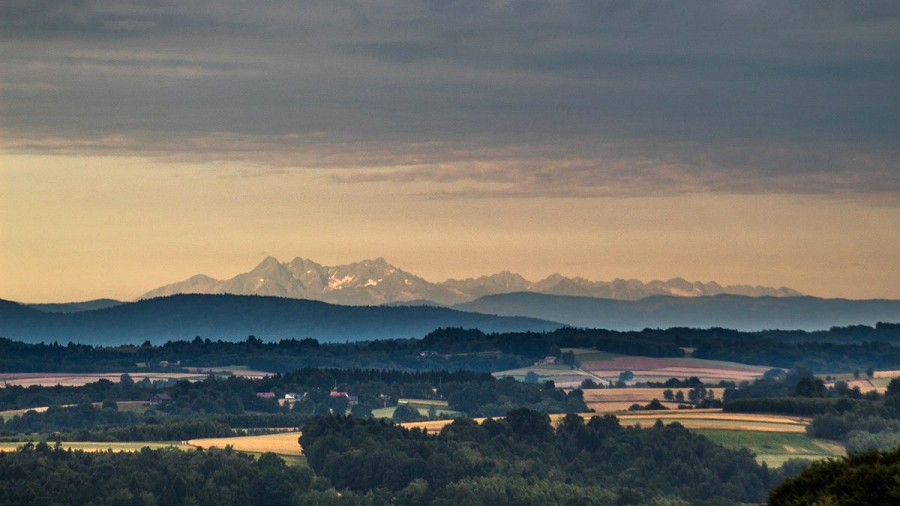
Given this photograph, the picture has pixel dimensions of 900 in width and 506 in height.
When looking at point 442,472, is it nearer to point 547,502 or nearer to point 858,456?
point 547,502

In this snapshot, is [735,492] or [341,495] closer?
[341,495]

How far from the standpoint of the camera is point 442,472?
193 meters

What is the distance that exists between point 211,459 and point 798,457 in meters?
63.2

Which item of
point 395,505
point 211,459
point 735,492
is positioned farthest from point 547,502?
point 211,459

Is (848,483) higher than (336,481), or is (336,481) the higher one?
(848,483)

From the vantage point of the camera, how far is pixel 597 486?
192 metres

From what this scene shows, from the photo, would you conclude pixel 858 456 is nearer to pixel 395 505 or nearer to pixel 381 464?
pixel 395 505

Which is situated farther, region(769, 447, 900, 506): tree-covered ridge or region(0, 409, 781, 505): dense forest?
region(0, 409, 781, 505): dense forest

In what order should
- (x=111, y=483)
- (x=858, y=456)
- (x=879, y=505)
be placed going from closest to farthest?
(x=879, y=505) < (x=858, y=456) < (x=111, y=483)

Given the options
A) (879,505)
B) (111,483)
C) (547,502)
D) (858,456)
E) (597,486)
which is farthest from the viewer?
(597,486)

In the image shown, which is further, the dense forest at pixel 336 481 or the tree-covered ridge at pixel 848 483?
the dense forest at pixel 336 481

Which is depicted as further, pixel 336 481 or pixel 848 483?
pixel 336 481

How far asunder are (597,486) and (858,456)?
136388 mm

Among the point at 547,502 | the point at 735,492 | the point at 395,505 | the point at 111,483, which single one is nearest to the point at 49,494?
the point at 111,483
